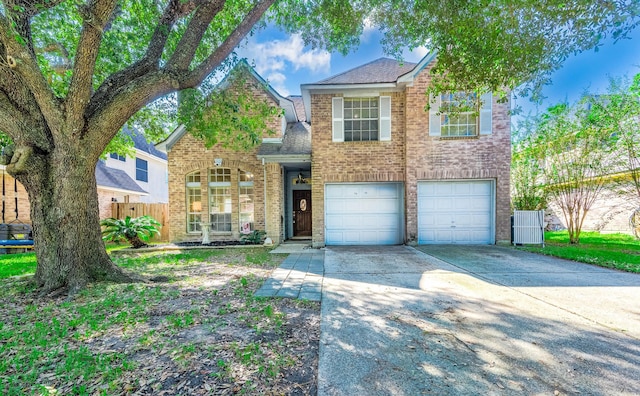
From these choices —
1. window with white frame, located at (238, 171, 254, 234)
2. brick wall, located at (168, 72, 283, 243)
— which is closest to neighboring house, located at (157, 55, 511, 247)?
brick wall, located at (168, 72, 283, 243)

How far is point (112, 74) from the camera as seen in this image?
16.1 ft

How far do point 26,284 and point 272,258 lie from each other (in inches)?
187

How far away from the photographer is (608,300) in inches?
155

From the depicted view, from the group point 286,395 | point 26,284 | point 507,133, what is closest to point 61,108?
point 26,284

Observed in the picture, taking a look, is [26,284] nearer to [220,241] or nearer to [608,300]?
[220,241]

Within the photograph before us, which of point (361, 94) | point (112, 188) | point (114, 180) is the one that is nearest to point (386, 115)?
point (361, 94)

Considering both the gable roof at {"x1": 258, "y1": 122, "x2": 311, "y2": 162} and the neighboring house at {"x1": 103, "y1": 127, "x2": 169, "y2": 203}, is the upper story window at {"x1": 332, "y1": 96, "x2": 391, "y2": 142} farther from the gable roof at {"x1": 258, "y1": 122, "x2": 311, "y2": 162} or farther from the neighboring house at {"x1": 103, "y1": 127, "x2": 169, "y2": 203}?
the neighboring house at {"x1": 103, "y1": 127, "x2": 169, "y2": 203}

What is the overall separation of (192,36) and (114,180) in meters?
14.2

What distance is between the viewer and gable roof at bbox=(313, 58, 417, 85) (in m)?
9.31

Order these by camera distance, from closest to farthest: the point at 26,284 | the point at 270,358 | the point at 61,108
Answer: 1. the point at 270,358
2. the point at 61,108
3. the point at 26,284

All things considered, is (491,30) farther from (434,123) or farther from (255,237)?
(255,237)

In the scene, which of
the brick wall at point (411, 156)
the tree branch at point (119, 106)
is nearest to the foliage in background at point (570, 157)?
the brick wall at point (411, 156)

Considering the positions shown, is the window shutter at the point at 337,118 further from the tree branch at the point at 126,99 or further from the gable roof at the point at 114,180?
the gable roof at the point at 114,180

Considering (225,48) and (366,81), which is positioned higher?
(366,81)
